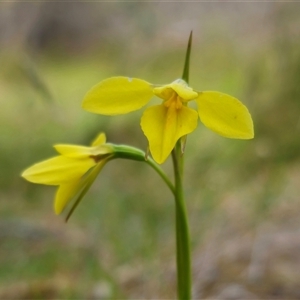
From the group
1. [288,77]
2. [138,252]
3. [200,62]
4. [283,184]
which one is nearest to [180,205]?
[138,252]

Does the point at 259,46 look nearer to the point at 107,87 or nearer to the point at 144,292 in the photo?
the point at 144,292

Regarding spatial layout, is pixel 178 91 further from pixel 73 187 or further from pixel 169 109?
pixel 73 187

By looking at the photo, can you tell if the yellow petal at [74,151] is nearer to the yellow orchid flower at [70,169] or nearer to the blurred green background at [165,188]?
the yellow orchid flower at [70,169]

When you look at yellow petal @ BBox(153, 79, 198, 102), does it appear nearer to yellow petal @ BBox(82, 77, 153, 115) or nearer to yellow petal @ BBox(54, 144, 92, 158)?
yellow petal @ BBox(82, 77, 153, 115)

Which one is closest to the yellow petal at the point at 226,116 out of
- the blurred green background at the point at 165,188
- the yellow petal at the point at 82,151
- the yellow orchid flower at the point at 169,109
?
the yellow orchid flower at the point at 169,109

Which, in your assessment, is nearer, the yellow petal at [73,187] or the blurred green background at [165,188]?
the yellow petal at [73,187]

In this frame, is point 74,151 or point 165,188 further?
point 165,188

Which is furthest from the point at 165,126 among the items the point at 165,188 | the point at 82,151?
the point at 165,188
